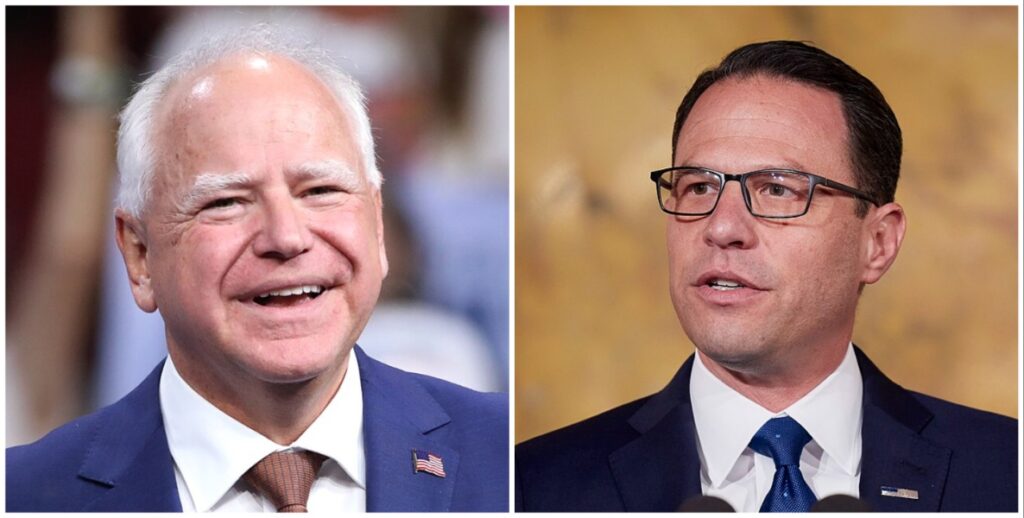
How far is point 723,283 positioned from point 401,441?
98 cm

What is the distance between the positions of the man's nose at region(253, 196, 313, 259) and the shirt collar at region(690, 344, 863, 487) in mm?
1177

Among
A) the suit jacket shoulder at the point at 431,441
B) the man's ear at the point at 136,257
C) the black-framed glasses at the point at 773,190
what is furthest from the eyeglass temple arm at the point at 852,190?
the man's ear at the point at 136,257

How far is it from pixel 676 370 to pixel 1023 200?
1102 millimetres

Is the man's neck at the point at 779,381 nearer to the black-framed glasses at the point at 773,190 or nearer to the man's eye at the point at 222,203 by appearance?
the black-framed glasses at the point at 773,190

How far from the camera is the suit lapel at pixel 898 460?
12.9 ft

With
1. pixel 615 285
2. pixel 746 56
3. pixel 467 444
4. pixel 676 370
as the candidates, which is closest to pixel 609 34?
pixel 746 56

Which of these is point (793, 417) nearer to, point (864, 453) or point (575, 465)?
point (864, 453)

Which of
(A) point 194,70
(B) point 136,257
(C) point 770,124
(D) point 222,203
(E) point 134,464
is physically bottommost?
(E) point 134,464

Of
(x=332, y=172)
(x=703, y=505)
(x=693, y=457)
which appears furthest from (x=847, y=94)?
(x=332, y=172)

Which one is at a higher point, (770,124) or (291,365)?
(770,124)

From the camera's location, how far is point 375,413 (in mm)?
3959

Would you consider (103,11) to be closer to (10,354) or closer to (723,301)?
(10,354)

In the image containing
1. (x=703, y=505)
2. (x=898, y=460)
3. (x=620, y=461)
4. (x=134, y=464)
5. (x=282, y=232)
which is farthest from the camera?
(x=620, y=461)

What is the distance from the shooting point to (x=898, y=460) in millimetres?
3947
